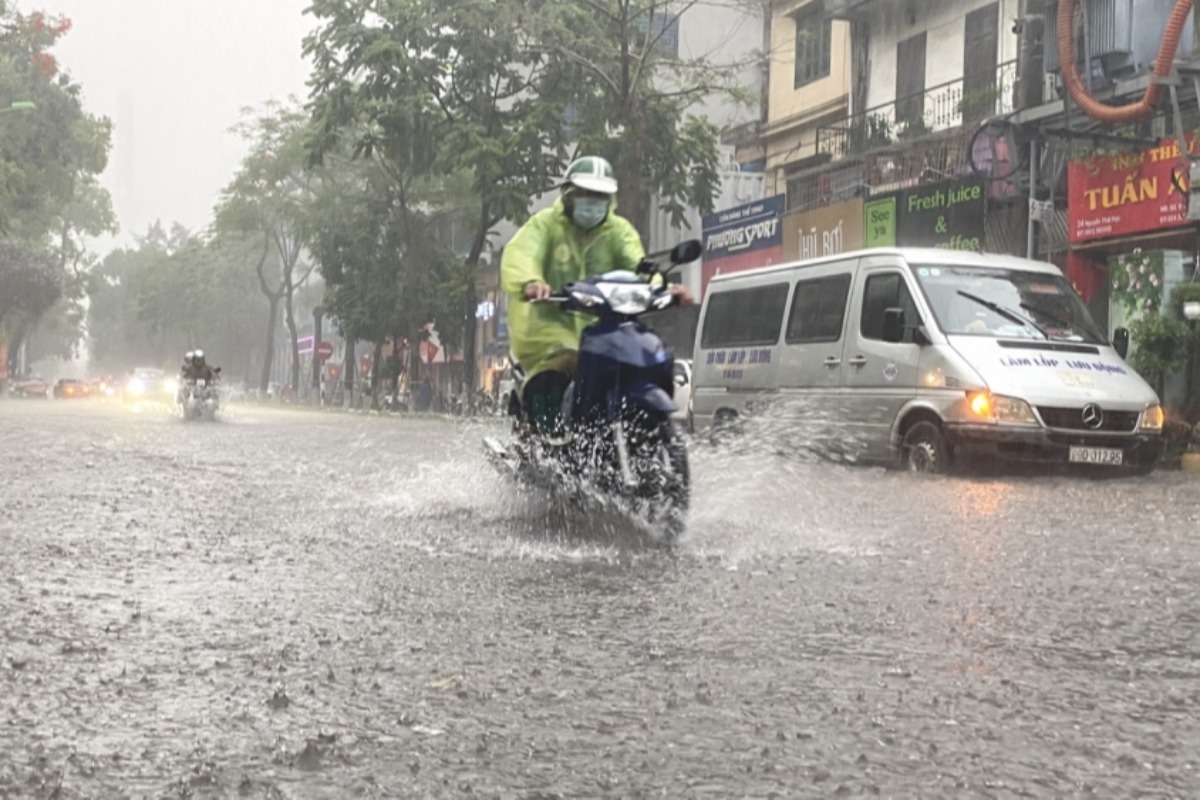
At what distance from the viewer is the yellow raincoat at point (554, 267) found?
24.2 feet

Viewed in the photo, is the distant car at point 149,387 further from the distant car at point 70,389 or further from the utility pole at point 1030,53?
the utility pole at point 1030,53

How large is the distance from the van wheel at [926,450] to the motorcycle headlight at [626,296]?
6273 mm

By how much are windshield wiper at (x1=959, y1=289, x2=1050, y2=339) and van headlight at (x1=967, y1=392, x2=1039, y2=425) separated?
1.08 meters

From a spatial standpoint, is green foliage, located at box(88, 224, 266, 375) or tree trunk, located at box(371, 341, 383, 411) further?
green foliage, located at box(88, 224, 266, 375)

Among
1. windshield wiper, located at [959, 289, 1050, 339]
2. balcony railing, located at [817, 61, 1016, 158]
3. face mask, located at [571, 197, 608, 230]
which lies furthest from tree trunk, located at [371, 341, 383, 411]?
face mask, located at [571, 197, 608, 230]

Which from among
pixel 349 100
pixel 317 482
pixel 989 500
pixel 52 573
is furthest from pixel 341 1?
pixel 52 573

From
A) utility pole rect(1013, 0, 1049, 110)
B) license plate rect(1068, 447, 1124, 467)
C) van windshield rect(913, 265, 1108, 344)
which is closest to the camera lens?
license plate rect(1068, 447, 1124, 467)

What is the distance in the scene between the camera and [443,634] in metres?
4.55

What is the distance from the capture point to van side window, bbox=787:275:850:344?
14.5m

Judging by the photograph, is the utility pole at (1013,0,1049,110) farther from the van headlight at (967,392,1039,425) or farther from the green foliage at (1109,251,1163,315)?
the van headlight at (967,392,1039,425)

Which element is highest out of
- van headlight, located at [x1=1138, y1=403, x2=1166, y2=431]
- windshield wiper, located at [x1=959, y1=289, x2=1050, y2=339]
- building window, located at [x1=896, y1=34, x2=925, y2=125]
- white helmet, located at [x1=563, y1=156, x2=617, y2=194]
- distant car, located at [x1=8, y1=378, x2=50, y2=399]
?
building window, located at [x1=896, y1=34, x2=925, y2=125]

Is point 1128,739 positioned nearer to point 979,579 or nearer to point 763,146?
point 979,579

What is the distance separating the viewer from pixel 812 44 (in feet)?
102

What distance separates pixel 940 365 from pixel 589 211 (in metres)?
6.10
